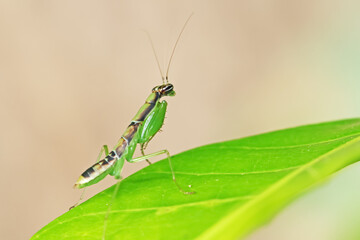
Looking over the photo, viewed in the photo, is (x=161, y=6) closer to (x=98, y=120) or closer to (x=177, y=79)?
(x=177, y=79)

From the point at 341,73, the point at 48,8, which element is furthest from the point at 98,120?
the point at 341,73

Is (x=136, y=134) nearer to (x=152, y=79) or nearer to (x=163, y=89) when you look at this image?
(x=163, y=89)

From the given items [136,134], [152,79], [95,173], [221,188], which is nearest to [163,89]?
[136,134]

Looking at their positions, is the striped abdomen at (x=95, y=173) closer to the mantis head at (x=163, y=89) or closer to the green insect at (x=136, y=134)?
the green insect at (x=136, y=134)

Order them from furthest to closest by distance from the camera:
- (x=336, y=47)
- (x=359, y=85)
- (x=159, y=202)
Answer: (x=336, y=47)
(x=359, y=85)
(x=159, y=202)

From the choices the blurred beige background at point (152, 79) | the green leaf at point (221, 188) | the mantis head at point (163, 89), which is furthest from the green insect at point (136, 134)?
the blurred beige background at point (152, 79)

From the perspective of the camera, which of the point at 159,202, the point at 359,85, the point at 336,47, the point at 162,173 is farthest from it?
the point at 336,47
